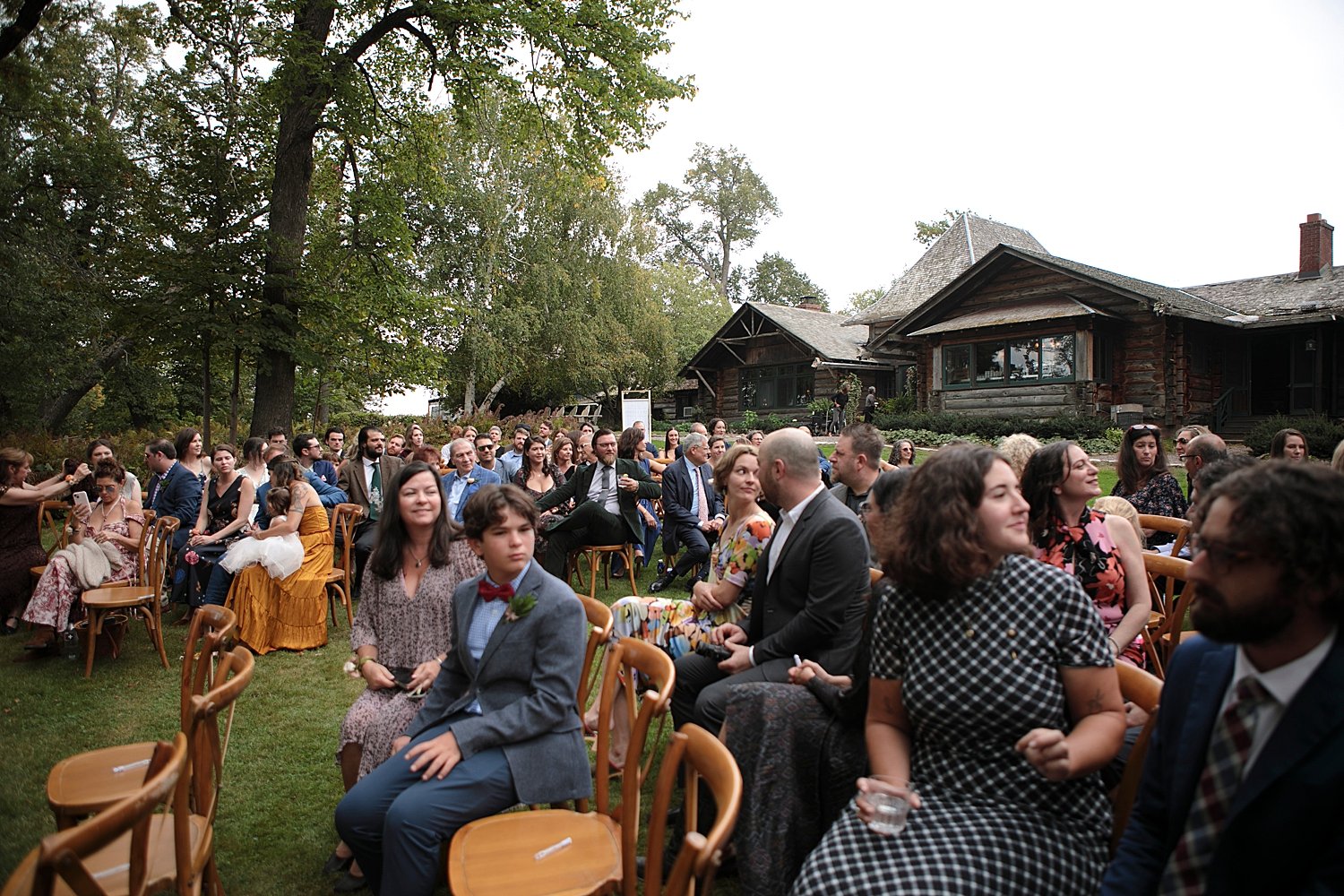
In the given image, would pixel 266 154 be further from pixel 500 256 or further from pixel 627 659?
pixel 500 256

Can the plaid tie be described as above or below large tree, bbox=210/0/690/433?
below

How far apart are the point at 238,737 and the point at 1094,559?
4.40 m

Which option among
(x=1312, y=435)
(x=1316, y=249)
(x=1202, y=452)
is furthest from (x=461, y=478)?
(x=1316, y=249)

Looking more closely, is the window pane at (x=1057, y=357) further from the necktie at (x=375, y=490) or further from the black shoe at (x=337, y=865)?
the black shoe at (x=337, y=865)

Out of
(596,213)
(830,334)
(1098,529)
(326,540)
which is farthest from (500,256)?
(1098,529)

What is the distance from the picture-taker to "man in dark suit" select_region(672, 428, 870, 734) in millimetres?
3010

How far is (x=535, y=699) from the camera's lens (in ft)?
8.36

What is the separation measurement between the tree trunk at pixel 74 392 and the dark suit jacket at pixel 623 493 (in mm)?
14751

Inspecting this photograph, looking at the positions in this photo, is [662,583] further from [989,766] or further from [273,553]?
[989,766]

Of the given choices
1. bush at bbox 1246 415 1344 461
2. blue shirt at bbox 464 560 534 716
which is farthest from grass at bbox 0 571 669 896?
bush at bbox 1246 415 1344 461

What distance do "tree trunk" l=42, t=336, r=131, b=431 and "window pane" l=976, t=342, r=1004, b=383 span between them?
2081 cm

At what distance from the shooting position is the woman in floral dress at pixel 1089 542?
128 inches

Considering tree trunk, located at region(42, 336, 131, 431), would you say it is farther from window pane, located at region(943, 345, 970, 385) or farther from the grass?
window pane, located at region(943, 345, 970, 385)

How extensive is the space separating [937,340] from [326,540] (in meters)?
19.3
